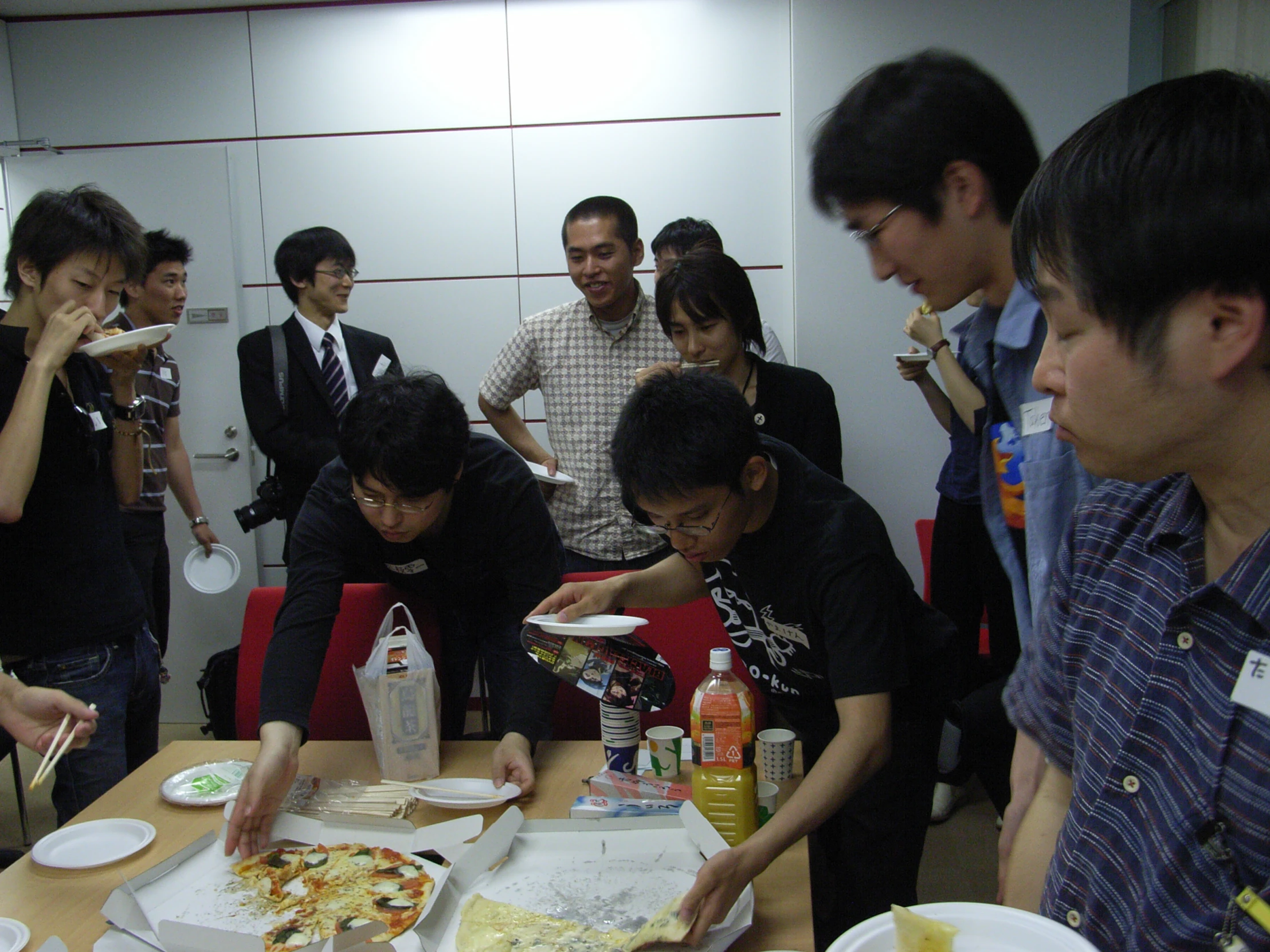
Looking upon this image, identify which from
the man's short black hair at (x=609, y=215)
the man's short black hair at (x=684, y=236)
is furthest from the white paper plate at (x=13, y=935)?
the man's short black hair at (x=684, y=236)

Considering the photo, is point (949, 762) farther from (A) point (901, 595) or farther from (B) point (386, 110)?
(B) point (386, 110)

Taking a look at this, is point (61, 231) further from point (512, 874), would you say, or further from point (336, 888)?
point (512, 874)

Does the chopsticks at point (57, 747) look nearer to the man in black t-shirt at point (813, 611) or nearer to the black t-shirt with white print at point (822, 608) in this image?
the man in black t-shirt at point (813, 611)

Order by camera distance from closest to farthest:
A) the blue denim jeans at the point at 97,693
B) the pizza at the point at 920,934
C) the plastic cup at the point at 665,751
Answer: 1. the pizza at the point at 920,934
2. the plastic cup at the point at 665,751
3. the blue denim jeans at the point at 97,693

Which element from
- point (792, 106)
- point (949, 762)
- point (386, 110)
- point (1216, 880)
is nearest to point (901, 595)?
point (1216, 880)

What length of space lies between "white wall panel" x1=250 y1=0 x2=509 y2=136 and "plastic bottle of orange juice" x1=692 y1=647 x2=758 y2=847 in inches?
122

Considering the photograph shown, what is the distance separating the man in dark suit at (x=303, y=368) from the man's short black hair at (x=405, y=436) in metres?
1.74

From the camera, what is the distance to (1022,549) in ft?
4.44

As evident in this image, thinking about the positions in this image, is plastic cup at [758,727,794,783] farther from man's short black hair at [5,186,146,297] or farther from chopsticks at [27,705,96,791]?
man's short black hair at [5,186,146,297]

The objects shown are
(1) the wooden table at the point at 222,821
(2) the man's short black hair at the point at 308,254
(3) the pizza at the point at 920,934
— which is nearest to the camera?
(3) the pizza at the point at 920,934

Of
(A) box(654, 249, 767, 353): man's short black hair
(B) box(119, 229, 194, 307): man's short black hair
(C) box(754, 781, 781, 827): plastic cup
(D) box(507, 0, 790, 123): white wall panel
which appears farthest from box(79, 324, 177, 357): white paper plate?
(D) box(507, 0, 790, 123): white wall panel

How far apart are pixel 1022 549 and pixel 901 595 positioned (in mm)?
200

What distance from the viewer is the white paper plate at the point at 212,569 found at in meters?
3.43

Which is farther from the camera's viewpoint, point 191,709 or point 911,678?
point 191,709
